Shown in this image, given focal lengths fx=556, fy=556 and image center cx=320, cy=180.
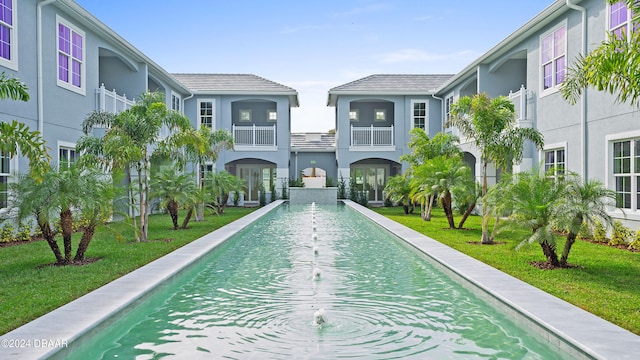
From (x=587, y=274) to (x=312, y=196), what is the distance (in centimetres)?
2198

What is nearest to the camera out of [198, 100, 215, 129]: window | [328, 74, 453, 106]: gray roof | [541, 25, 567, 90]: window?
[541, 25, 567, 90]: window

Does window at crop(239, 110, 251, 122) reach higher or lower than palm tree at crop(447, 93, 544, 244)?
higher

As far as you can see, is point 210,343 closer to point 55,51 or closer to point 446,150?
point 55,51

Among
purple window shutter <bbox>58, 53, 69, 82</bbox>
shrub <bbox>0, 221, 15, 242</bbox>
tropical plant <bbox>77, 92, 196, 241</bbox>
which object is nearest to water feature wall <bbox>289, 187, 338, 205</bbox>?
purple window shutter <bbox>58, 53, 69, 82</bbox>

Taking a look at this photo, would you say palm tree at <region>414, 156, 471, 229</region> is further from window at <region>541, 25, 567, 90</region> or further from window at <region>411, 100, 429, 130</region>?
window at <region>411, 100, 429, 130</region>

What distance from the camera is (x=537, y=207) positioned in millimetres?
9203

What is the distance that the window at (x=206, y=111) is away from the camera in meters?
30.0

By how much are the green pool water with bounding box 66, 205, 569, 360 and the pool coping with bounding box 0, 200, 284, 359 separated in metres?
0.14

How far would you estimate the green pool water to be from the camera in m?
5.19

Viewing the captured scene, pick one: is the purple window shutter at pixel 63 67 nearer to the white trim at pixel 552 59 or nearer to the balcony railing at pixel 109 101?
the balcony railing at pixel 109 101

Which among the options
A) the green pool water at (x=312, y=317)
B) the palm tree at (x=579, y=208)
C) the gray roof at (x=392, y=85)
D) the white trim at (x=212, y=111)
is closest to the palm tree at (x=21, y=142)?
the green pool water at (x=312, y=317)

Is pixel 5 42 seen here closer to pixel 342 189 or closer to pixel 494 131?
pixel 494 131

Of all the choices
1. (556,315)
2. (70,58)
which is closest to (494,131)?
(556,315)

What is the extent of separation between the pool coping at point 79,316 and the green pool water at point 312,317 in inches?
5.5
